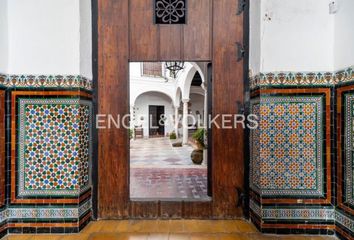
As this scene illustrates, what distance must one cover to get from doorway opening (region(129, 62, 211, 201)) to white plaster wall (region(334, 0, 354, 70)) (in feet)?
8.77

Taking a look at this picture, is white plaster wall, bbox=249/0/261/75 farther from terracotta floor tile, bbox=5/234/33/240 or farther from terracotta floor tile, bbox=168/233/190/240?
terracotta floor tile, bbox=5/234/33/240

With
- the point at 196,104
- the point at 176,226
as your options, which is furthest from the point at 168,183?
the point at 196,104

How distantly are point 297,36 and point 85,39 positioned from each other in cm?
188

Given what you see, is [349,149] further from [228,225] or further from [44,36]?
[44,36]

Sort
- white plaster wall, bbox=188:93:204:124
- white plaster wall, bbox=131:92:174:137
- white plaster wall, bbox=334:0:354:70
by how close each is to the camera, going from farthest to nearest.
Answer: white plaster wall, bbox=188:93:204:124 → white plaster wall, bbox=131:92:174:137 → white plaster wall, bbox=334:0:354:70

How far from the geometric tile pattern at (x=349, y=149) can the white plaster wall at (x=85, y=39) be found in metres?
2.22

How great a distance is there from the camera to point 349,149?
2.03m

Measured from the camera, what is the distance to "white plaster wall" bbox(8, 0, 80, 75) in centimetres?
224

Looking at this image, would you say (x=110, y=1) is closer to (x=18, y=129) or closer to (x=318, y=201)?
(x=18, y=129)

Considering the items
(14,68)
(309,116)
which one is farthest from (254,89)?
(14,68)

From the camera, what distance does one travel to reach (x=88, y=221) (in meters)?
2.43

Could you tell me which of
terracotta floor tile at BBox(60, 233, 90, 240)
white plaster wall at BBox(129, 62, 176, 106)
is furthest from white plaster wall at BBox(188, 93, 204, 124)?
terracotta floor tile at BBox(60, 233, 90, 240)

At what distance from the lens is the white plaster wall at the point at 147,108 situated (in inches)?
635

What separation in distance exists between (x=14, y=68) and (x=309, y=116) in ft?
8.44
